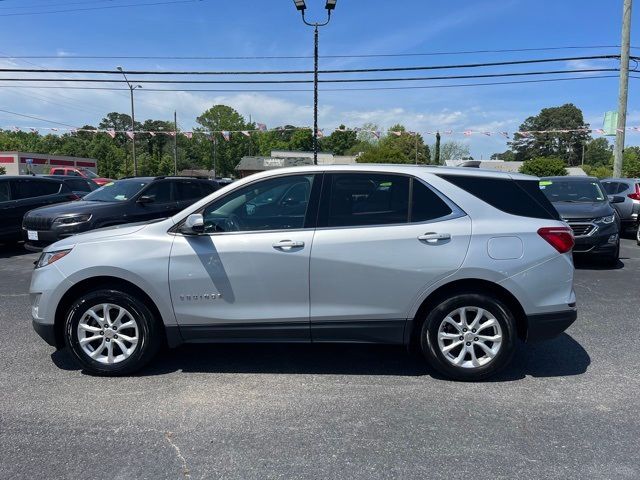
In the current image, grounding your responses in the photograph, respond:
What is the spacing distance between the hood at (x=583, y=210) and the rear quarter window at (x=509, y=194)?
522 cm

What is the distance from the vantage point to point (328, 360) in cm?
466

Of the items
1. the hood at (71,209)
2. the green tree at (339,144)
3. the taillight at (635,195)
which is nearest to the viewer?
the hood at (71,209)

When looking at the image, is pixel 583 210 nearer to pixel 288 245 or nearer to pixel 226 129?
pixel 288 245

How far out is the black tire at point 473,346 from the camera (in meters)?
4.03

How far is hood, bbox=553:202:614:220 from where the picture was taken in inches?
358

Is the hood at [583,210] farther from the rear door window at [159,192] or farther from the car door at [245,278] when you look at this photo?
the rear door window at [159,192]

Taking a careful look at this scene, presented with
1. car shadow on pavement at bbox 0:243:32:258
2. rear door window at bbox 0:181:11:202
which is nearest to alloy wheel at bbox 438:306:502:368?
car shadow on pavement at bbox 0:243:32:258

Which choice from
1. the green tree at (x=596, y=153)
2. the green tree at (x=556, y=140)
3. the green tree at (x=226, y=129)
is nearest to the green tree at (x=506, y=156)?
the green tree at (x=556, y=140)

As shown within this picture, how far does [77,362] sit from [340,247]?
249 cm

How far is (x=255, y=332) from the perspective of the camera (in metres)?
4.10

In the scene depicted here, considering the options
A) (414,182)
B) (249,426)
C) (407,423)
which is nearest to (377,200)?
(414,182)

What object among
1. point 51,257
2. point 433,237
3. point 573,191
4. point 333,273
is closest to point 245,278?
point 333,273

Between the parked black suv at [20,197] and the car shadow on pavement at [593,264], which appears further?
the parked black suv at [20,197]

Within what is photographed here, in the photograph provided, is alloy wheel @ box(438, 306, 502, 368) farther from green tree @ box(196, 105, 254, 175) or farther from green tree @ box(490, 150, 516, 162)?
green tree @ box(490, 150, 516, 162)
